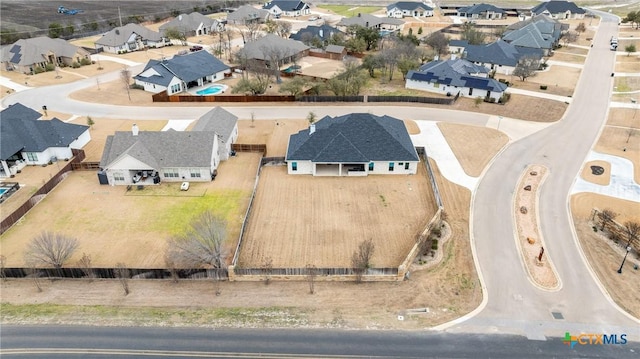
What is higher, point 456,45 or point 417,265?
point 456,45

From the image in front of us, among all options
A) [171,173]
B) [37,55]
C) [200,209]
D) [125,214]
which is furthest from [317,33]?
[125,214]

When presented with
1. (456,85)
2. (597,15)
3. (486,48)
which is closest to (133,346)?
(456,85)

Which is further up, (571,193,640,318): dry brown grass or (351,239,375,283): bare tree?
(351,239,375,283): bare tree

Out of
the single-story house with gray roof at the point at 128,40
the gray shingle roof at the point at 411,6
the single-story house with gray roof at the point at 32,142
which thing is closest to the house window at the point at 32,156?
the single-story house with gray roof at the point at 32,142

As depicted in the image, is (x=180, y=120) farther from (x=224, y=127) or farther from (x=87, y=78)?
(x=87, y=78)

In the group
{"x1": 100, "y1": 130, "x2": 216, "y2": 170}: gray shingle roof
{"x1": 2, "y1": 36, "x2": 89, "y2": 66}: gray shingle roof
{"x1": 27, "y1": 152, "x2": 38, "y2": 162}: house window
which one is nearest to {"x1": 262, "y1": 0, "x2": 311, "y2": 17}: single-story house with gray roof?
{"x1": 2, "y1": 36, "x2": 89, "y2": 66}: gray shingle roof

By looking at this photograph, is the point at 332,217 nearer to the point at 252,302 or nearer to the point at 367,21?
the point at 252,302

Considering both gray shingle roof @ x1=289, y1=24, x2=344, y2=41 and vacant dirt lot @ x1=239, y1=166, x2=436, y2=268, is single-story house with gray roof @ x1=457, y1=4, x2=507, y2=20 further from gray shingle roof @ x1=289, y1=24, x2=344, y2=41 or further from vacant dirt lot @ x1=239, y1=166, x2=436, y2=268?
vacant dirt lot @ x1=239, y1=166, x2=436, y2=268
